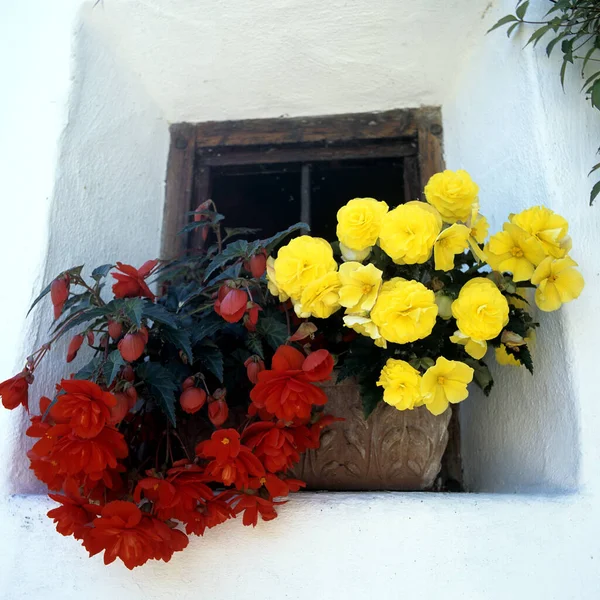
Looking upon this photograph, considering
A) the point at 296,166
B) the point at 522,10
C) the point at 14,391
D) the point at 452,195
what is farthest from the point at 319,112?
the point at 14,391

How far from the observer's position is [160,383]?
93 centimetres

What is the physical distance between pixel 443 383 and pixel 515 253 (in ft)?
0.79

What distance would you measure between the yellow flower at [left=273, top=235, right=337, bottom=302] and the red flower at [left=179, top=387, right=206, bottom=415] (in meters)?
0.19

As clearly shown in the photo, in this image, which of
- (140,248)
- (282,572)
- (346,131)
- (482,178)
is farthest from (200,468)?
(346,131)

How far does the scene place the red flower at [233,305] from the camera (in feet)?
2.88

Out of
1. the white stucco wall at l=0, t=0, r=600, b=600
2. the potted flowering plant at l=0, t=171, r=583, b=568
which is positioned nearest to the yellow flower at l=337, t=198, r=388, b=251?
the potted flowering plant at l=0, t=171, r=583, b=568

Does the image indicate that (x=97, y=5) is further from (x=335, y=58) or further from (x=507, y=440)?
(x=507, y=440)

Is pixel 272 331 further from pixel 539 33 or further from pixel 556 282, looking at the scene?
pixel 539 33

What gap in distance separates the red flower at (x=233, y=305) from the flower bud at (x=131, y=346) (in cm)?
12

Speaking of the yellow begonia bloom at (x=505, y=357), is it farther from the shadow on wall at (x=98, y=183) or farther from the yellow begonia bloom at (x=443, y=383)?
the shadow on wall at (x=98, y=183)

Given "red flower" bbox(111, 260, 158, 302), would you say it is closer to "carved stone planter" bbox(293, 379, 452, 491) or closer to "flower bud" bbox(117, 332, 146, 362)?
"flower bud" bbox(117, 332, 146, 362)

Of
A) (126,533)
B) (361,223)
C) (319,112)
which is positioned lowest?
(126,533)

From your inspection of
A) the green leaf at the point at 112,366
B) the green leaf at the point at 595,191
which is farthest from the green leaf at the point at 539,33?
the green leaf at the point at 112,366

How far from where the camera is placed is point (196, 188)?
1553mm
